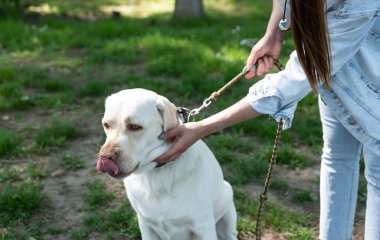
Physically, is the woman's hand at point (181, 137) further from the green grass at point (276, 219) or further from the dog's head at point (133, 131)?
the green grass at point (276, 219)

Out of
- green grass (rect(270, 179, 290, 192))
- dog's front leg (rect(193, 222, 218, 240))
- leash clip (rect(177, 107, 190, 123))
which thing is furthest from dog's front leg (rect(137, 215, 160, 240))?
green grass (rect(270, 179, 290, 192))

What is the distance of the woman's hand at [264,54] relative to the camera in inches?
107

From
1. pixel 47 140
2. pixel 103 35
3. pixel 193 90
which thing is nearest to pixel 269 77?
pixel 47 140

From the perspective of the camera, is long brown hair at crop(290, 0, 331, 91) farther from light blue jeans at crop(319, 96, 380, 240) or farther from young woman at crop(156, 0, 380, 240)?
light blue jeans at crop(319, 96, 380, 240)

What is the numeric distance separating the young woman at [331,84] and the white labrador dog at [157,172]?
110mm

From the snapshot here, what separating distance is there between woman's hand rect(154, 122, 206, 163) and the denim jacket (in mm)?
279

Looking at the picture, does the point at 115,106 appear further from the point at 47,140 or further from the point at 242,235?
the point at 47,140

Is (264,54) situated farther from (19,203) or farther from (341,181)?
(19,203)

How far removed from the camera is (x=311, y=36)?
2.05m

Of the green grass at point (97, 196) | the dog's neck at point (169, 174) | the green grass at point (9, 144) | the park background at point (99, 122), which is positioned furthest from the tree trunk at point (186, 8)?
the dog's neck at point (169, 174)

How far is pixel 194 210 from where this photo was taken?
2609mm

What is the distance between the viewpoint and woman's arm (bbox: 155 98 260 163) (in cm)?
237

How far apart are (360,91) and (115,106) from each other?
1056mm

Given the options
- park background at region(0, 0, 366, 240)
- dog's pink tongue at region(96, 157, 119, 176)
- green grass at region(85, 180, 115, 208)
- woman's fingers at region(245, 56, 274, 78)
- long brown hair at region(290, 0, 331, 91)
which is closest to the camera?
long brown hair at region(290, 0, 331, 91)
